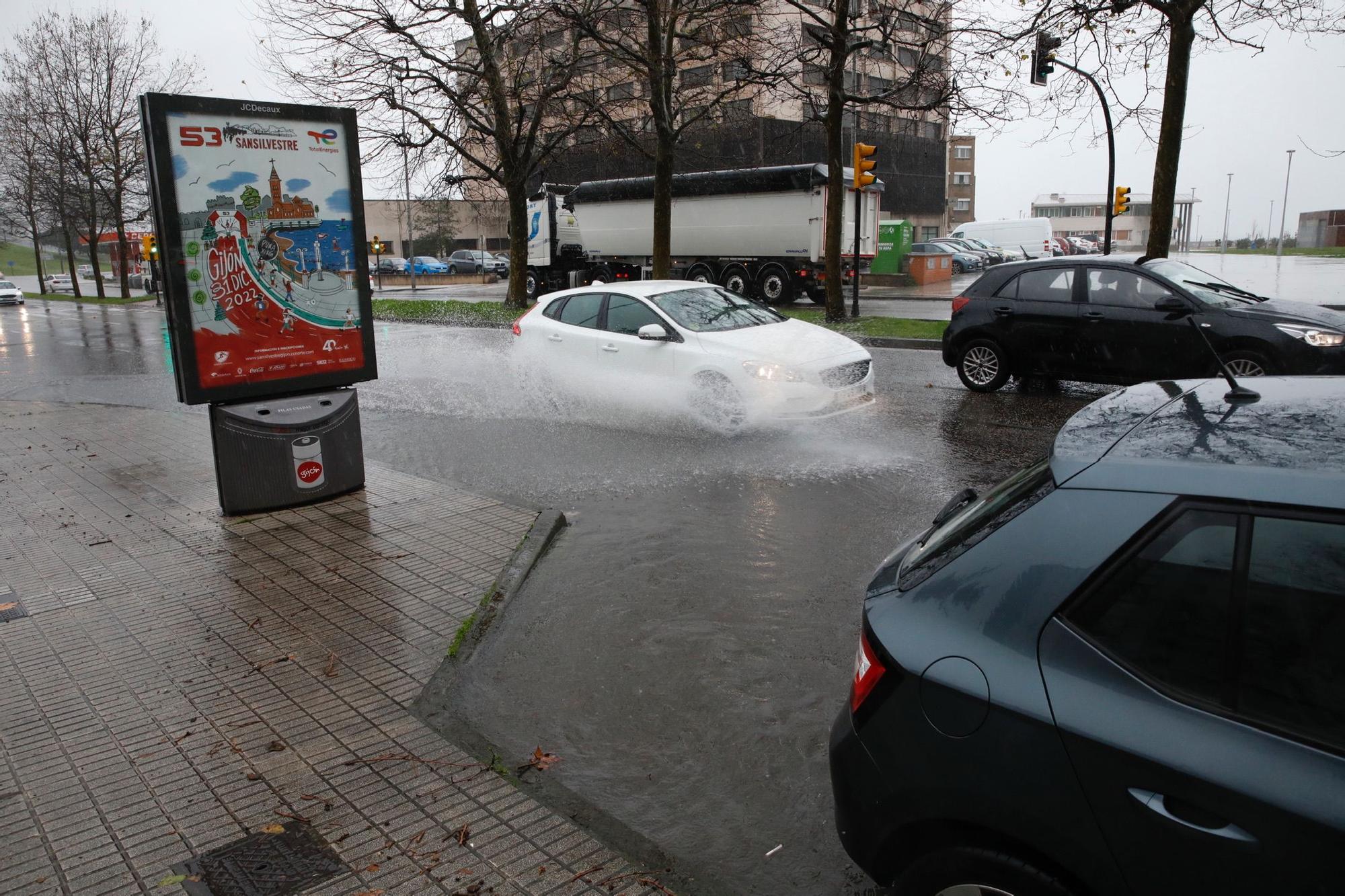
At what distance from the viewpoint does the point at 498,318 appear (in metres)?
24.7

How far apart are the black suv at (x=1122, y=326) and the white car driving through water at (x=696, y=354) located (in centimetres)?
241

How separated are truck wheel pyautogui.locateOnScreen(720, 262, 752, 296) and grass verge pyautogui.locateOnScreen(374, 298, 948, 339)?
3264mm

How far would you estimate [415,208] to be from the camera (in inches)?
2921

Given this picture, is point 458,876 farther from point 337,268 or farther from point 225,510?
point 337,268

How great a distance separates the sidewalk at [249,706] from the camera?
314cm

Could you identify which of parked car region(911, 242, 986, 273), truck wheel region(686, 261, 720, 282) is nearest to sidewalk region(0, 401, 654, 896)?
truck wheel region(686, 261, 720, 282)

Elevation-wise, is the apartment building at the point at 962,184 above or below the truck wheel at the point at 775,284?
above

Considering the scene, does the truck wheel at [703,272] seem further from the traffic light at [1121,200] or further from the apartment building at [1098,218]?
the apartment building at [1098,218]

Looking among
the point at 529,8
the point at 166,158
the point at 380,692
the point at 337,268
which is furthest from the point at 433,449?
the point at 529,8

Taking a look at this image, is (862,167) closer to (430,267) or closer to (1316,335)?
(1316,335)

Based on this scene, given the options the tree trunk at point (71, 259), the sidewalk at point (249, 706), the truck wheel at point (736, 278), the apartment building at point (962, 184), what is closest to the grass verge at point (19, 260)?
the tree trunk at point (71, 259)

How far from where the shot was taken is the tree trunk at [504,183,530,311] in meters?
27.5

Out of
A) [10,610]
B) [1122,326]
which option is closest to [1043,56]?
[1122,326]

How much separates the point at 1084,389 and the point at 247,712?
1075 centimetres
